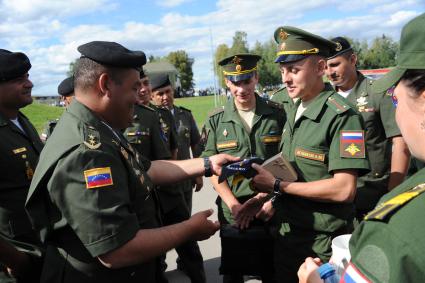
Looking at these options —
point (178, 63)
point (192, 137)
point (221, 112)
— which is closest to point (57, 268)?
point (221, 112)

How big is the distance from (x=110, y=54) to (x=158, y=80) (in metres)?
3.26

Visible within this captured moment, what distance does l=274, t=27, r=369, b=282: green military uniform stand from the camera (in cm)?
238

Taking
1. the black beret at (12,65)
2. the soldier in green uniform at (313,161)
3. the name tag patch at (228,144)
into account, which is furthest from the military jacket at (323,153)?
the black beret at (12,65)

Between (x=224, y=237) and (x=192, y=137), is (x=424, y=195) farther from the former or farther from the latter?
(x=192, y=137)

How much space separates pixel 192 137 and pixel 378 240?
5069 millimetres

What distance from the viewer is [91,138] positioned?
1.72 metres

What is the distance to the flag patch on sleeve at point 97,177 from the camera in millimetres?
1605

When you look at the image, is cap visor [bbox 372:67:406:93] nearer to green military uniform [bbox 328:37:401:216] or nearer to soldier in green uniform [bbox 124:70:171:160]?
green military uniform [bbox 328:37:401:216]

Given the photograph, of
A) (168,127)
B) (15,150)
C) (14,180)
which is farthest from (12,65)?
(168,127)

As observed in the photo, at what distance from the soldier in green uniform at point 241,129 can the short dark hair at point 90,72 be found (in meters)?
1.65

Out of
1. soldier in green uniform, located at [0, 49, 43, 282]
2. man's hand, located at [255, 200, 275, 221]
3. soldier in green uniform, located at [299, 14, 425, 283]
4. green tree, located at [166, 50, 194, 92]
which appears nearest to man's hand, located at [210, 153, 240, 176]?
man's hand, located at [255, 200, 275, 221]

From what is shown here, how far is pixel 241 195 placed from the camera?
3.34 m

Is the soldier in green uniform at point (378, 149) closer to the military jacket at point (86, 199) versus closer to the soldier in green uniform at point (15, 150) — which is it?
the military jacket at point (86, 199)

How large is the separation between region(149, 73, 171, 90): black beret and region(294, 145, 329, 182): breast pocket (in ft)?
9.51
